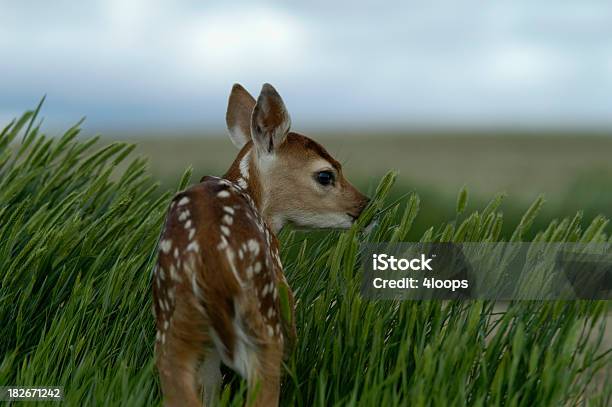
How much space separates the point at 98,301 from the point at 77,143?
4.72ft

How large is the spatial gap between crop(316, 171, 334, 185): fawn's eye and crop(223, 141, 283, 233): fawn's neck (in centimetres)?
24

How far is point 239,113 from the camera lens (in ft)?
13.5

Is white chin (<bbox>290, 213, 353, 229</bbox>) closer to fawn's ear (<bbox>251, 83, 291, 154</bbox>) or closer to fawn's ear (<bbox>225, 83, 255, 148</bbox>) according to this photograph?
fawn's ear (<bbox>251, 83, 291, 154</bbox>)

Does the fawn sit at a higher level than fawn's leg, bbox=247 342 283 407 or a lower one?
higher

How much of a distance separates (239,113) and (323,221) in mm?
688

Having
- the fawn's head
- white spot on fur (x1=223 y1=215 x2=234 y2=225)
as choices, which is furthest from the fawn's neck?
white spot on fur (x1=223 y1=215 x2=234 y2=225)

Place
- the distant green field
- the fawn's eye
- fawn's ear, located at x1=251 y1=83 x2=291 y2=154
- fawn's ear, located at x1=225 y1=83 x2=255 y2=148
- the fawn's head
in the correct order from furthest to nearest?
the distant green field → fawn's ear, located at x1=225 y1=83 x2=255 y2=148 → the fawn's eye → the fawn's head → fawn's ear, located at x1=251 y1=83 x2=291 y2=154

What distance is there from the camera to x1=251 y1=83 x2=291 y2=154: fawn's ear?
3528mm

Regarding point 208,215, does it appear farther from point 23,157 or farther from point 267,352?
point 23,157

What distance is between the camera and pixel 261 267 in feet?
9.77

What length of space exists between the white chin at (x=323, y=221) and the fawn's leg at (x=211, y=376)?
2.84ft

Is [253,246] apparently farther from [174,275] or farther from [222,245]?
→ [174,275]

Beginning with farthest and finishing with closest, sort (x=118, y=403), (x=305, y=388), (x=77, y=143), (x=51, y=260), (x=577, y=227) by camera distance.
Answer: (x=77, y=143) < (x=51, y=260) < (x=577, y=227) < (x=305, y=388) < (x=118, y=403)

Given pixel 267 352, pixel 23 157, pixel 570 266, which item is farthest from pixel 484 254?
pixel 23 157
